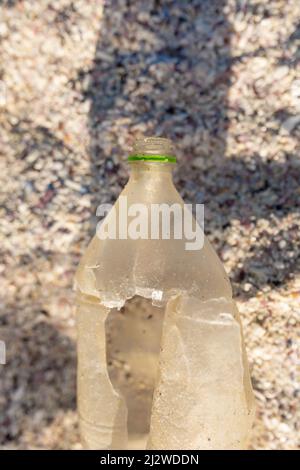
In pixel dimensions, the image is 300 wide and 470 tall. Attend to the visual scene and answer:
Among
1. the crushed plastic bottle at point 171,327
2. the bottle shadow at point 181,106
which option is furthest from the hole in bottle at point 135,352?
the bottle shadow at point 181,106

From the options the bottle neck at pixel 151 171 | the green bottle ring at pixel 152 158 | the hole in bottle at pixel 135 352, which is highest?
the green bottle ring at pixel 152 158

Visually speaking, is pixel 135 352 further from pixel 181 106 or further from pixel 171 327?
pixel 181 106

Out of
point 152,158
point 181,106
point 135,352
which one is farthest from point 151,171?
point 135,352

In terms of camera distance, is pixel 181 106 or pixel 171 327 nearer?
pixel 171 327

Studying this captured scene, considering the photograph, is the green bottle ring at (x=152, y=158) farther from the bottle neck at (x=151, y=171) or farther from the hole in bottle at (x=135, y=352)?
the hole in bottle at (x=135, y=352)

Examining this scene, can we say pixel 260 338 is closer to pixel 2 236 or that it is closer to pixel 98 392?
pixel 98 392

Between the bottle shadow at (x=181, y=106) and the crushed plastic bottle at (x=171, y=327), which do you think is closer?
→ the crushed plastic bottle at (x=171, y=327)

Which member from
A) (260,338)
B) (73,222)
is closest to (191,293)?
(260,338)
